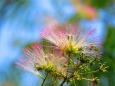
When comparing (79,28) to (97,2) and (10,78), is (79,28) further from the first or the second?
(97,2)

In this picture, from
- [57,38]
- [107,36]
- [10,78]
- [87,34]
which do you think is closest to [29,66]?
[57,38]

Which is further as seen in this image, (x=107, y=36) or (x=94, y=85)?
(x=107, y=36)

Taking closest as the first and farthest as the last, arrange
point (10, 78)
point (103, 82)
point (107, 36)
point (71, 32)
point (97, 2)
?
1. point (71, 32)
2. point (103, 82)
3. point (107, 36)
4. point (10, 78)
5. point (97, 2)

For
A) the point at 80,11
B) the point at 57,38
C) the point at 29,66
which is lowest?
the point at 29,66

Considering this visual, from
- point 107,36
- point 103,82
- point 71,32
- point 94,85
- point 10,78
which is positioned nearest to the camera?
point 94,85
